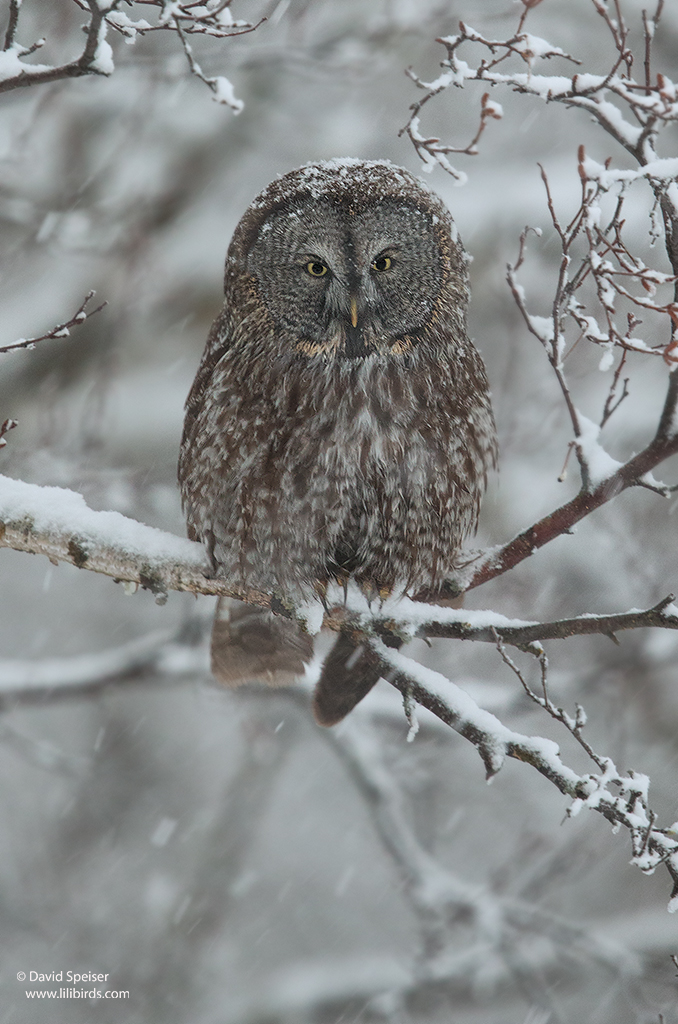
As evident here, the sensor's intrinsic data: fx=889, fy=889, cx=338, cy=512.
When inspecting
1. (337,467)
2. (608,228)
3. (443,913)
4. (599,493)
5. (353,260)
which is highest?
(353,260)

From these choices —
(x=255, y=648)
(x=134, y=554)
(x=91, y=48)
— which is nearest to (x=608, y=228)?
(x=91, y=48)

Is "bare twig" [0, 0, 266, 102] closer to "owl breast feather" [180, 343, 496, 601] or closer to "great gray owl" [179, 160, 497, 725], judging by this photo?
"great gray owl" [179, 160, 497, 725]

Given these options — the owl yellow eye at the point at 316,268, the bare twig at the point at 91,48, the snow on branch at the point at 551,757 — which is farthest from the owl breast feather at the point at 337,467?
the bare twig at the point at 91,48

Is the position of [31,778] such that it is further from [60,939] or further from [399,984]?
[399,984]

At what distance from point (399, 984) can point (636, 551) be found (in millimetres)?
3255

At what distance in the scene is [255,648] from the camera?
3.81 metres

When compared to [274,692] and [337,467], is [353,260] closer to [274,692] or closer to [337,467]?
[337,467]

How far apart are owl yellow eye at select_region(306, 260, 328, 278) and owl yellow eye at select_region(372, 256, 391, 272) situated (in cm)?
17

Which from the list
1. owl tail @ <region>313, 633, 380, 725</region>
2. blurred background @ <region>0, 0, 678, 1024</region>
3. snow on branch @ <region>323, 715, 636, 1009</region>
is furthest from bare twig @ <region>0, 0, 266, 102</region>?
snow on branch @ <region>323, 715, 636, 1009</region>

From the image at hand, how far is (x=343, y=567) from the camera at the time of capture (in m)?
3.14

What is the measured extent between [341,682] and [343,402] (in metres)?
1.20

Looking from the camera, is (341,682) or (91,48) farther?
(341,682)

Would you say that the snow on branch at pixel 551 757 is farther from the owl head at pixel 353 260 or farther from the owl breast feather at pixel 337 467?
the owl head at pixel 353 260

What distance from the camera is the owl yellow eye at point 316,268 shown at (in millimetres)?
3020
